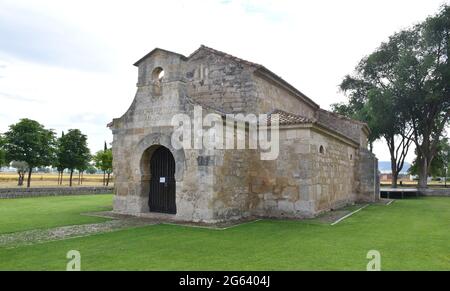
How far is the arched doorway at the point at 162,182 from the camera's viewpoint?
12539 mm

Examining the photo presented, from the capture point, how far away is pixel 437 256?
6.72m

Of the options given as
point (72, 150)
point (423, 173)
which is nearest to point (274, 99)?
point (423, 173)

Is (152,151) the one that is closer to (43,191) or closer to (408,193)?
(43,191)

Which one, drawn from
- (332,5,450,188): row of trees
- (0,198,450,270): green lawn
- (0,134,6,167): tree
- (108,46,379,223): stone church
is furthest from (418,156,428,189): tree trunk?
(0,134,6,167): tree

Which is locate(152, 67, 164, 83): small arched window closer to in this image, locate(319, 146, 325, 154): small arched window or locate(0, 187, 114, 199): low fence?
locate(319, 146, 325, 154): small arched window

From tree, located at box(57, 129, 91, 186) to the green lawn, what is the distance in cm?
2902

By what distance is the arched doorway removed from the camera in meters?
12.5

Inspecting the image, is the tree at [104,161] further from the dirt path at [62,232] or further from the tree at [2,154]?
the dirt path at [62,232]

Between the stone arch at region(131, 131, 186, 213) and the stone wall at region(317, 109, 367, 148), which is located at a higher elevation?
the stone wall at region(317, 109, 367, 148)

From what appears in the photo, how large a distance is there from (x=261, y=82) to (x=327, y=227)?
23.0 ft

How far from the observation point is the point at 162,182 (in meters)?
12.7

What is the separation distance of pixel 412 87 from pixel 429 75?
4.83 ft

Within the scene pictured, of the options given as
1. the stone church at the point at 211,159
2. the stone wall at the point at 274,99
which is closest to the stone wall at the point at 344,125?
the stone wall at the point at 274,99

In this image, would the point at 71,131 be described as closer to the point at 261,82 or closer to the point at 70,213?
the point at 70,213
